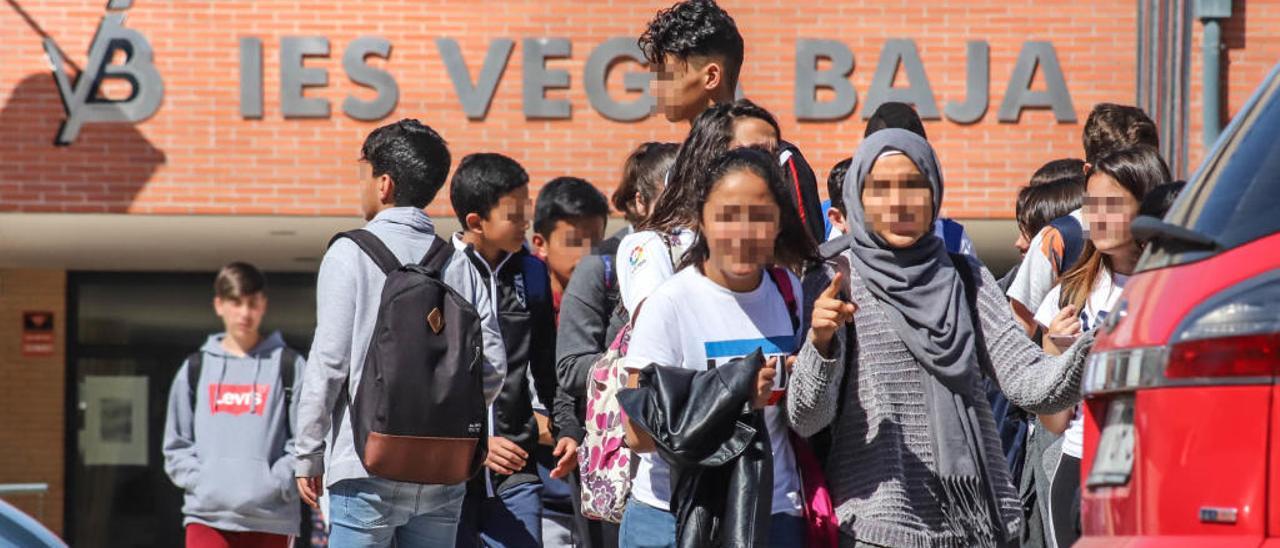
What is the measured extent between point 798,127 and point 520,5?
8.01 feet

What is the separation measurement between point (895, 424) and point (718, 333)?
0.46m

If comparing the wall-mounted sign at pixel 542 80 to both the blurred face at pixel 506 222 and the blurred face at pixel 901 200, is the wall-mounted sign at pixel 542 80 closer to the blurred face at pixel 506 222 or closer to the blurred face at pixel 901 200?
the blurred face at pixel 506 222

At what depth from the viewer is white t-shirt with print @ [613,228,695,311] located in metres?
4.63

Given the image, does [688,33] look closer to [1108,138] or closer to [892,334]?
[892,334]

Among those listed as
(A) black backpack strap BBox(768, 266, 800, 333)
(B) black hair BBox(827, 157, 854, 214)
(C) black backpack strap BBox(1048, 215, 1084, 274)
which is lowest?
(A) black backpack strap BBox(768, 266, 800, 333)

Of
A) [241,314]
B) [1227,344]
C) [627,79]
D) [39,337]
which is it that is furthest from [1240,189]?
[39,337]

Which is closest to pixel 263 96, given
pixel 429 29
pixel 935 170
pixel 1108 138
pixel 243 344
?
pixel 429 29

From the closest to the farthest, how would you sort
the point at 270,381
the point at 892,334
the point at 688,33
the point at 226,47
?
1. the point at 892,334
2. the point at 688,33
3. the point at 270,381
4. the point at 226,47

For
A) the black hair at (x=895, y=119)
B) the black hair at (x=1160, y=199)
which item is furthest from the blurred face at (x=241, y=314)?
the black hair at (x=1160, y=199)

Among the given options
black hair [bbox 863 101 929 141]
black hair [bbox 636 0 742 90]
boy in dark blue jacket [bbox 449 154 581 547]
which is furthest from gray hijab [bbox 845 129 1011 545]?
boy in dark blue jacket [bbox 449 154 581 547]

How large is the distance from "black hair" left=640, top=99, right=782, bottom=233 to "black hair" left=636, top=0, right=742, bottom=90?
19.7 inches

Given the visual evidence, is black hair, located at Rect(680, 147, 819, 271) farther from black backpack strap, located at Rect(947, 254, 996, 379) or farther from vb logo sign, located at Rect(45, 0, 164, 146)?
vb logo sign, located at Rect(45, 0, 164, 146)

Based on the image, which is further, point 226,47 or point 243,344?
point 226,47

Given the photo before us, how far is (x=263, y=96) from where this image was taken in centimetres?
1452
